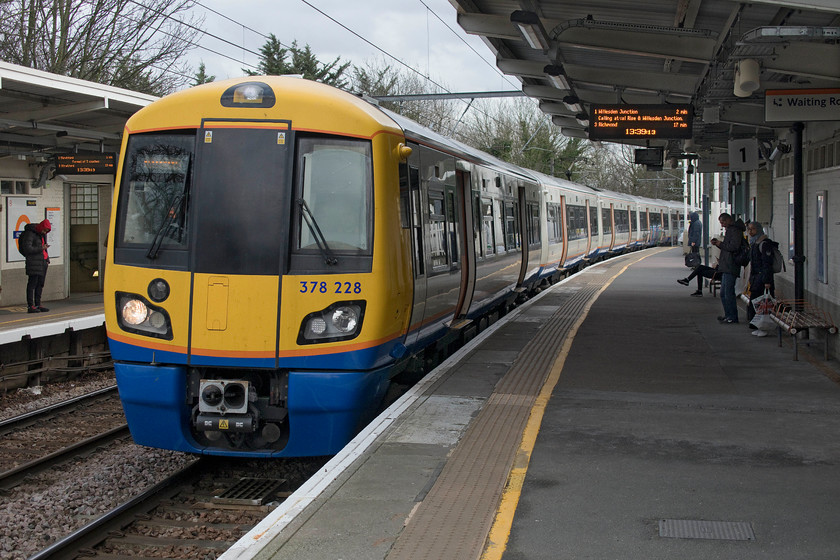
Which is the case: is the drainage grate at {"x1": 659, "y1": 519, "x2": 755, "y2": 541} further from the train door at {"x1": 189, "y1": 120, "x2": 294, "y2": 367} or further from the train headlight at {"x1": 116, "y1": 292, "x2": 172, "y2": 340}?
the train headlight at {"x1": 116, "y1": 292, "x2": 172, "y2": 340}

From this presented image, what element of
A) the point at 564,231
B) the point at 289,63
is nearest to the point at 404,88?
the point at 289,63

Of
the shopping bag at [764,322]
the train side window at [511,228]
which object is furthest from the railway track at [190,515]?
the shopping bag at [764,322]

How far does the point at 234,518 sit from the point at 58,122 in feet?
36.9

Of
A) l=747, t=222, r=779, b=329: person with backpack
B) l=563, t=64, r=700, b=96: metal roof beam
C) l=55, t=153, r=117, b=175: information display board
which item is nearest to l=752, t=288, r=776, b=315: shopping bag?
l=747, t=222, r=779, b=329: person with backpack

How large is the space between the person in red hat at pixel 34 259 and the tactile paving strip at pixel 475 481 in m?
9.02

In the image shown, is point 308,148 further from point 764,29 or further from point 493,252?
point 493,252

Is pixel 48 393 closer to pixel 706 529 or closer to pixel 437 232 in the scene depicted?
pixel 437 232

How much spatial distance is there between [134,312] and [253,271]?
3.23 feet

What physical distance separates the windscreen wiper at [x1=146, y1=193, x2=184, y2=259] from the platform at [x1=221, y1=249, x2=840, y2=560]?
2.03 m

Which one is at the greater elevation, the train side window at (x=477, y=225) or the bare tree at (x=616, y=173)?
the bare tree at (x=616, y=173)

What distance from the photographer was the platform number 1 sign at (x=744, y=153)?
15.0m

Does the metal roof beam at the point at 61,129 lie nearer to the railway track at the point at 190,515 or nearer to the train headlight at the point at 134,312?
the train headlight at the point at 134,312

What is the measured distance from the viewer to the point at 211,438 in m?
6.79

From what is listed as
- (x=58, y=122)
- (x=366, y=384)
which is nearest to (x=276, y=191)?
(x=366, y=384)
